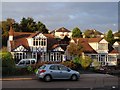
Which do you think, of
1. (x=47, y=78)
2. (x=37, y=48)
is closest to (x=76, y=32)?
(x=37, y=48)

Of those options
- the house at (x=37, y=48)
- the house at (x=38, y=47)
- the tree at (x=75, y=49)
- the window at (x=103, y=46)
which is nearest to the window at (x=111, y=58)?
the window at (x=103, y=46)

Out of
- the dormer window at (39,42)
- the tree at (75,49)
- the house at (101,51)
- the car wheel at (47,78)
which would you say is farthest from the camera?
the house at (101,51)

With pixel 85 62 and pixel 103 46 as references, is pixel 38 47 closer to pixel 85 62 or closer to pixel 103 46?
pixel 103 46

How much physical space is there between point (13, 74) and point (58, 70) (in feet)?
27.2

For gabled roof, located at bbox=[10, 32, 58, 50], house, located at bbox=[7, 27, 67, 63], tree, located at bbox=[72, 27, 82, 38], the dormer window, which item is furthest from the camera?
tree, located at bbox=[72, 27, 82, 38]

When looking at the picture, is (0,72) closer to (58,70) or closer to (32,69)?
(32,69)

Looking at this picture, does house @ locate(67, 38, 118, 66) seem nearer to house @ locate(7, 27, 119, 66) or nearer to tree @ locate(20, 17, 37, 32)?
house @ locate(7, 27, 119, 66)

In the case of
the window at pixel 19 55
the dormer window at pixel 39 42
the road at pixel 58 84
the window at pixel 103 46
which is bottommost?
the road at pixel 58 84

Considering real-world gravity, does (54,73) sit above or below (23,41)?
below

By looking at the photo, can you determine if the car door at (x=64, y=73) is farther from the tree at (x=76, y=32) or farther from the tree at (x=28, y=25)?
the tree at (x=76, y=32)

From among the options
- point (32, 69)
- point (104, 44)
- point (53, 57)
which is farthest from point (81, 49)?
point (32, 69)

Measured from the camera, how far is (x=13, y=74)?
32438 mm

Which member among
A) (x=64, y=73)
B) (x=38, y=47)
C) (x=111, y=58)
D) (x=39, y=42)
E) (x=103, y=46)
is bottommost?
→ (x=64, y=73)

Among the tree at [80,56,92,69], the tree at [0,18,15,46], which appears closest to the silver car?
the tree at [80,56,92,69]
